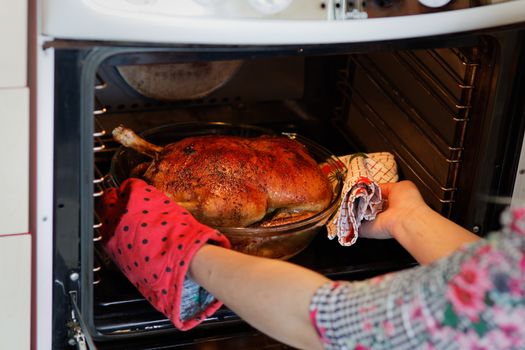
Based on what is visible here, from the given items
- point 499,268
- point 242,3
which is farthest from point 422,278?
point 242,3

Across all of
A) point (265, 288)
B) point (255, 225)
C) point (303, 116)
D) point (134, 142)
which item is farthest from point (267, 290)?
point (303, 116)

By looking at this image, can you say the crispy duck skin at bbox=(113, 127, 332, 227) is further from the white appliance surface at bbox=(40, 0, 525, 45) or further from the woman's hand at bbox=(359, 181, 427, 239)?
the white appliance surface at bbox=(40, 0, 525, 45)

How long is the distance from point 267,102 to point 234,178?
1.08 feet

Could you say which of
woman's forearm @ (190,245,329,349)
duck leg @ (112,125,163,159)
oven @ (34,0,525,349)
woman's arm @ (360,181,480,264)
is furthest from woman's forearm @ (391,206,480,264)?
duck leg @ (112,125,163,159)

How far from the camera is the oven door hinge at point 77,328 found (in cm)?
107

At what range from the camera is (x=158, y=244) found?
1.09 meters

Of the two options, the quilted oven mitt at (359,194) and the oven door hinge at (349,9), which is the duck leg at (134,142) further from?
the oven door hinge at (349,9)

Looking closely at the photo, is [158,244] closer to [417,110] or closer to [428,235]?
[428,235]

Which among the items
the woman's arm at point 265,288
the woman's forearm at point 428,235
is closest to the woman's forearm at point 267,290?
the woman's arm at point 265,288

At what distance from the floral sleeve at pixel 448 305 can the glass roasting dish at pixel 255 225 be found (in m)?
0.36

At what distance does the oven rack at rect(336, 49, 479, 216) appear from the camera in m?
1.30

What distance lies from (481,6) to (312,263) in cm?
47

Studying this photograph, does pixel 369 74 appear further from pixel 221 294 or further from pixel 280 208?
pixel 221 294

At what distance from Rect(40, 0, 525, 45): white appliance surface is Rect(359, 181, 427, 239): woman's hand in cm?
29
